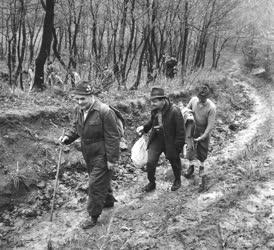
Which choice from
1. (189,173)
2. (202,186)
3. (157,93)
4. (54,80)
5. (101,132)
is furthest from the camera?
(54,80)

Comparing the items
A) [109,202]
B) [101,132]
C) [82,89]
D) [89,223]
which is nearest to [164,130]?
[101,132]

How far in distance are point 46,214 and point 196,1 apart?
14322 mm

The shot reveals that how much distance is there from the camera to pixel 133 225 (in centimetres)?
498

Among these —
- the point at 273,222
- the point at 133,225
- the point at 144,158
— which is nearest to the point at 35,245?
the point at 133,225

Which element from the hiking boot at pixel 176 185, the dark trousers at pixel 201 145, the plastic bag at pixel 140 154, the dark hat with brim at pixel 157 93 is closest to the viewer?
the dark hat with brim at pixel 157 93

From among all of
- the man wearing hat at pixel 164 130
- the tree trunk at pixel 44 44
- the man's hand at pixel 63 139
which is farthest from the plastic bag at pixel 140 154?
the tree trunk at pixel 44 44

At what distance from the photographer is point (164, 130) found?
5.62 metres

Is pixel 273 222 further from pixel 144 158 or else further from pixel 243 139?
pixel 243 139

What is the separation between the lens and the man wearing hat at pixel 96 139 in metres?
4.61

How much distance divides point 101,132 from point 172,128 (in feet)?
4.65

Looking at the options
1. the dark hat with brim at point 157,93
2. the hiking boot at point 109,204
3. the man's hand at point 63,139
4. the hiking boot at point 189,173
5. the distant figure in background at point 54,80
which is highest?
the dark hat with brim at point 157,93

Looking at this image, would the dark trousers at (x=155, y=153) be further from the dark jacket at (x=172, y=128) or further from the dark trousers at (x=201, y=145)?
the dark trousers at (x=201, y=145)

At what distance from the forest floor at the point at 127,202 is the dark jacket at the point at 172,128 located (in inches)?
35.3

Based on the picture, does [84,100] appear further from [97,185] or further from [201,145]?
[201,145]
